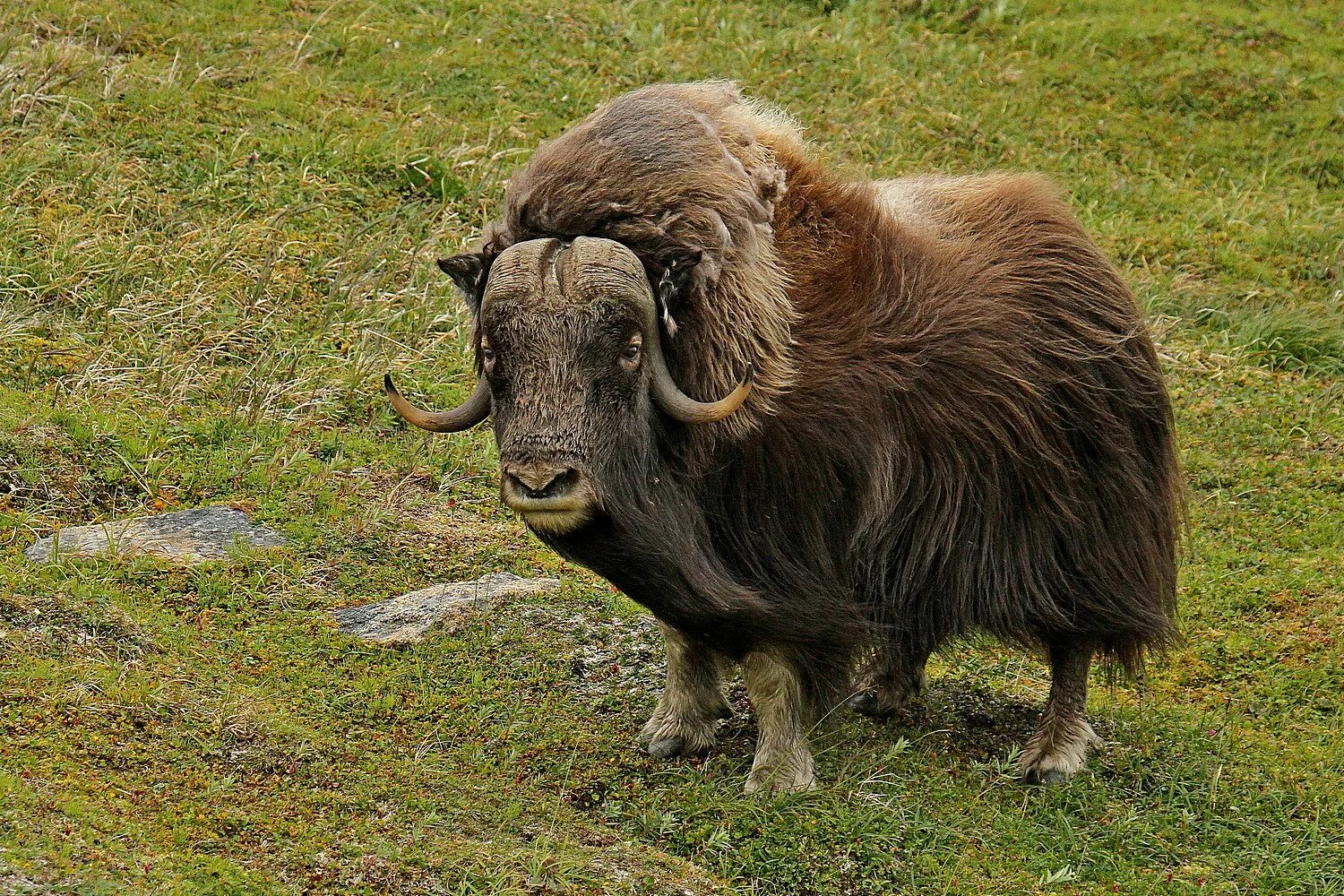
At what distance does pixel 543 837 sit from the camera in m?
3.27

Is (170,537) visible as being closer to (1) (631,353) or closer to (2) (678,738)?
(2) (678,738)

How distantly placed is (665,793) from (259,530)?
174cm

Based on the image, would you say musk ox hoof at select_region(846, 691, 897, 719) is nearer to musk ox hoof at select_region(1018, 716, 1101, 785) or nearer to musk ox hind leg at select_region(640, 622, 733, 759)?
musk ox hoof at select_region(1018, 716, 1101, 785)

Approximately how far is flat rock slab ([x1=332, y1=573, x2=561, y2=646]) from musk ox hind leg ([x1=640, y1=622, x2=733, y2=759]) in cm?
78

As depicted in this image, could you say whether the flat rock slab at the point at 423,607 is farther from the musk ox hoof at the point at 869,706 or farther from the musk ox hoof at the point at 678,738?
the musk ox hoof at the point at 869,706

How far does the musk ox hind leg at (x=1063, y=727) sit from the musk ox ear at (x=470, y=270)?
184 cm

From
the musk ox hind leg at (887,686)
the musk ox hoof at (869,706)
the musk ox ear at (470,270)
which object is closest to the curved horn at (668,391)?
the musk ox ear at (470,270)

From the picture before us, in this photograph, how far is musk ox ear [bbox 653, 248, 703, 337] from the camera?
3297 mm

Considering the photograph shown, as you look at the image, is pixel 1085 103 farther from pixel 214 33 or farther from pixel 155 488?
pixel 155 488

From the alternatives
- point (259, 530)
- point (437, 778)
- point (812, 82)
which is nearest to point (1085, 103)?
point (812, 82)

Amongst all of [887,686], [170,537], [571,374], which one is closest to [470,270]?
[571,374]

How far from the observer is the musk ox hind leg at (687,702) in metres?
3.89

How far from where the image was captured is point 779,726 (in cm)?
370

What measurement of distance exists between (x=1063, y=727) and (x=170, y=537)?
2629mm
